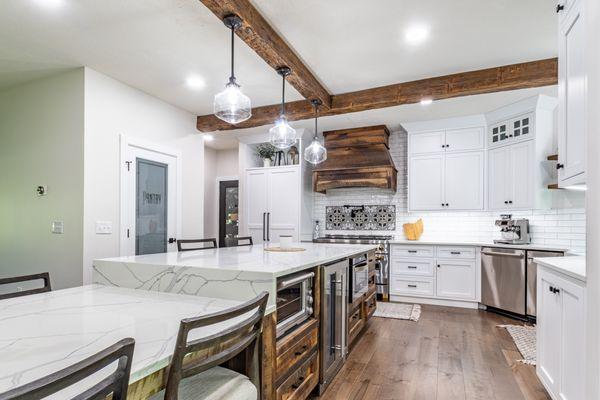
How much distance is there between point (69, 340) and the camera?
3.46ft

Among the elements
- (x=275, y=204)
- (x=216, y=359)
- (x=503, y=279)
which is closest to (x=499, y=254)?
(x=503, y=279)

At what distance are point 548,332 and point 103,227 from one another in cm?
391

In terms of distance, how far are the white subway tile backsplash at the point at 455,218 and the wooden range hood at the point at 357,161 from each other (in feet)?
0.95

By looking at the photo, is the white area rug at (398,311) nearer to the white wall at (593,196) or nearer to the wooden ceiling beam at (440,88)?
the wooden ceiling beam at (440,88)

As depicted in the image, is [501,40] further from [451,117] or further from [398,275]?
[398,275]

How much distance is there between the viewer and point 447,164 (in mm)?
4777

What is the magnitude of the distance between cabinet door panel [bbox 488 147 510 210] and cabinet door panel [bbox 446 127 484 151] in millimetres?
218

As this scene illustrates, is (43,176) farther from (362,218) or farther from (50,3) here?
(362,218)

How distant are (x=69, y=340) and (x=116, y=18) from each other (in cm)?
247

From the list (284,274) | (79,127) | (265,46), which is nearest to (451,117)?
(265,46)

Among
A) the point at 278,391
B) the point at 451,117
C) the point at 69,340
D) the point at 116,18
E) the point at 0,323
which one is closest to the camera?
the point at 69,340

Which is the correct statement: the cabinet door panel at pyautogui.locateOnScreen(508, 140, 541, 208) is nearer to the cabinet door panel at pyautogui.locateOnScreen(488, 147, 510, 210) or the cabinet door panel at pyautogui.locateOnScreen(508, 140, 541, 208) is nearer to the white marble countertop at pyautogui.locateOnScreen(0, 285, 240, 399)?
the cabinet door panel at pyautogui.locateOnScreen(488, 147, 510, 210)

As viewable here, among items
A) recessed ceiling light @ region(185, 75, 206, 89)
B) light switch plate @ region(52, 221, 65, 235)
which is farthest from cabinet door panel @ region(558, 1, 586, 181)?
light switch plate @ region(52, 221, 65, 235)

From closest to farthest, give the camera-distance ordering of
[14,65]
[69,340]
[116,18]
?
[69,340] < [116,18] < [14,65]
